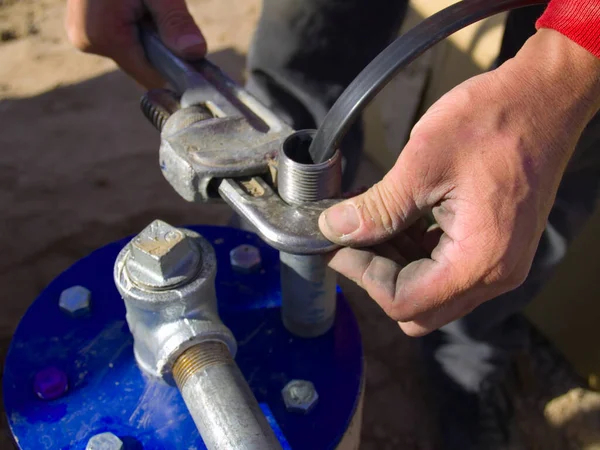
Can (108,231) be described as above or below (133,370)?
below

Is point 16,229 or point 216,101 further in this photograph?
point 16,229

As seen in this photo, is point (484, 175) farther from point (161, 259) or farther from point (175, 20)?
point (175, 20)

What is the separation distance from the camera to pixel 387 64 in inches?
24.5

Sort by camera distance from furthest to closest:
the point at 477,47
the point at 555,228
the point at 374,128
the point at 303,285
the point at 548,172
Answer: the point at 374,128, the point at 477,47, the point at 555,228, the point at 303,285, the point at 548,172

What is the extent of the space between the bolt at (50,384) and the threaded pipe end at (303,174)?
1.19 feet

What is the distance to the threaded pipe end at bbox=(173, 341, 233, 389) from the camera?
68 centimetres

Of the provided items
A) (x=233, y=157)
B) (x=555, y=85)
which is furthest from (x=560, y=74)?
(x=233, y=157)

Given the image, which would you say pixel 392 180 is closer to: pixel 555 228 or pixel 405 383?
pixel 555 228

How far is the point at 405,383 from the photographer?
1407 millimetres

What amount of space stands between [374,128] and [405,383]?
2.55 ft

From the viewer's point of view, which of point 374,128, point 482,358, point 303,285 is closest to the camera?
point 303,285

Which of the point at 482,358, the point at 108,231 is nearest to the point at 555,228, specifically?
the point at 482,358

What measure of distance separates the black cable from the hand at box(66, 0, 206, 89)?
42cm

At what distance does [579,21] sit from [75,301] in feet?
2.33
